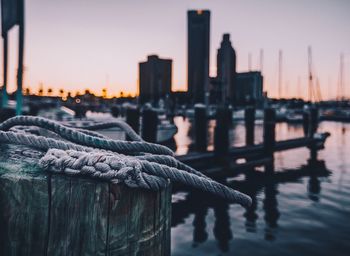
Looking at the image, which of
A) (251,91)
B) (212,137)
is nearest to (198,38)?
(251,91)

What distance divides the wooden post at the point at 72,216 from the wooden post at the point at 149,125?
9.31 meters

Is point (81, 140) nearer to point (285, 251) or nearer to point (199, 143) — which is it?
point (285, 251)

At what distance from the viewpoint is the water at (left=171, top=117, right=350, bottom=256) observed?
17.5 ft

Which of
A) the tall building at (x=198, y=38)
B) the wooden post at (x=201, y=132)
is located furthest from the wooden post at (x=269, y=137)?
the tall building at (x=198, y=38)

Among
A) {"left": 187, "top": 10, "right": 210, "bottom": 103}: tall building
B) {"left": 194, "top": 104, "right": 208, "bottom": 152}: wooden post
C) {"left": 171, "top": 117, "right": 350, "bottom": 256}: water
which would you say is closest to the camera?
{"left": 171, "top": 117, "right": 350, "bottom": 256}: water

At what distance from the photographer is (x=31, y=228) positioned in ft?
3.61

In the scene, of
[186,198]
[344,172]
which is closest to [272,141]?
[344,172]

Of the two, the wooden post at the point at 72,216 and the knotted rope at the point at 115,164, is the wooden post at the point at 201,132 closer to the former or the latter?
the knotted rope at the point at 115,164

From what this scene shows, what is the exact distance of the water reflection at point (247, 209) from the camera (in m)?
5.88

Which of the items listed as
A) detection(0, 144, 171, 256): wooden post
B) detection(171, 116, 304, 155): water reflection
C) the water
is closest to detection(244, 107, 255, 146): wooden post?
detection(171, 116, 304, 155): water reflection

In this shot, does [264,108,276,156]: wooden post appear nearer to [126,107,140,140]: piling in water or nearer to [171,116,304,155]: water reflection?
[171,116,304,155]: water reflection

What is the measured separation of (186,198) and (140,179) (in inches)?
272

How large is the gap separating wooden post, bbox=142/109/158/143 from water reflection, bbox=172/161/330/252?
115 inches

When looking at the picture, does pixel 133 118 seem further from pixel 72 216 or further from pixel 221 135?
pixel 72 216
